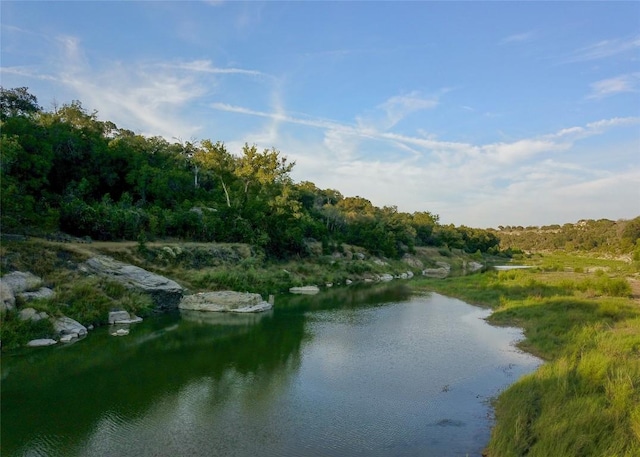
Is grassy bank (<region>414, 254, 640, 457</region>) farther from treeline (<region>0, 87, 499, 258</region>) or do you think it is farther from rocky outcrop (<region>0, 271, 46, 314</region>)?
treeline (<region>0, 87, 499, 258</region>)

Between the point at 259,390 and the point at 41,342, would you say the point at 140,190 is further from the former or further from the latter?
the point at 259,390

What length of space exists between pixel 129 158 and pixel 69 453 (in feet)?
152

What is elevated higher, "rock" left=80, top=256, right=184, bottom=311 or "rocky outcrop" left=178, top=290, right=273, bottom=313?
"rock" left=80, top=256, right=184, bottom=311

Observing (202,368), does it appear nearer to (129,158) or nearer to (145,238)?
(145,238)

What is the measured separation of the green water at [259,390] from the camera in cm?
1161

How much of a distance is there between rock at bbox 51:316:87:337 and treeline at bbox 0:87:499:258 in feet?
27.1

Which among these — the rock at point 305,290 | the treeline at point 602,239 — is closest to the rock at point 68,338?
the rock at point 305,290

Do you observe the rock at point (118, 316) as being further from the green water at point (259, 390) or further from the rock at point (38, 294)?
the rock at point (38, 294)

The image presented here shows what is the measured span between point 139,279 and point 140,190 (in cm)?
2291

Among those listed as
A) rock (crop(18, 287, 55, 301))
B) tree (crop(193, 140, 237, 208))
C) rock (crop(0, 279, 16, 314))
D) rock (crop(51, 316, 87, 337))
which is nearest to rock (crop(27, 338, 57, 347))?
rock (crop(51, 316, 87, 337))

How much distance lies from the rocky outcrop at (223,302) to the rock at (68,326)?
33.0 feet

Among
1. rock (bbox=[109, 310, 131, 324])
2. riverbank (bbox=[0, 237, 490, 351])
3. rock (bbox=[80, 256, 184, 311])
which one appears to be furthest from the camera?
rock (bbox=[80, 256, 184, 311])

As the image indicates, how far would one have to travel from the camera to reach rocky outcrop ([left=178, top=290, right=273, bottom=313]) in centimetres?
3294

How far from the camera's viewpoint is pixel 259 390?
52.5 feet
